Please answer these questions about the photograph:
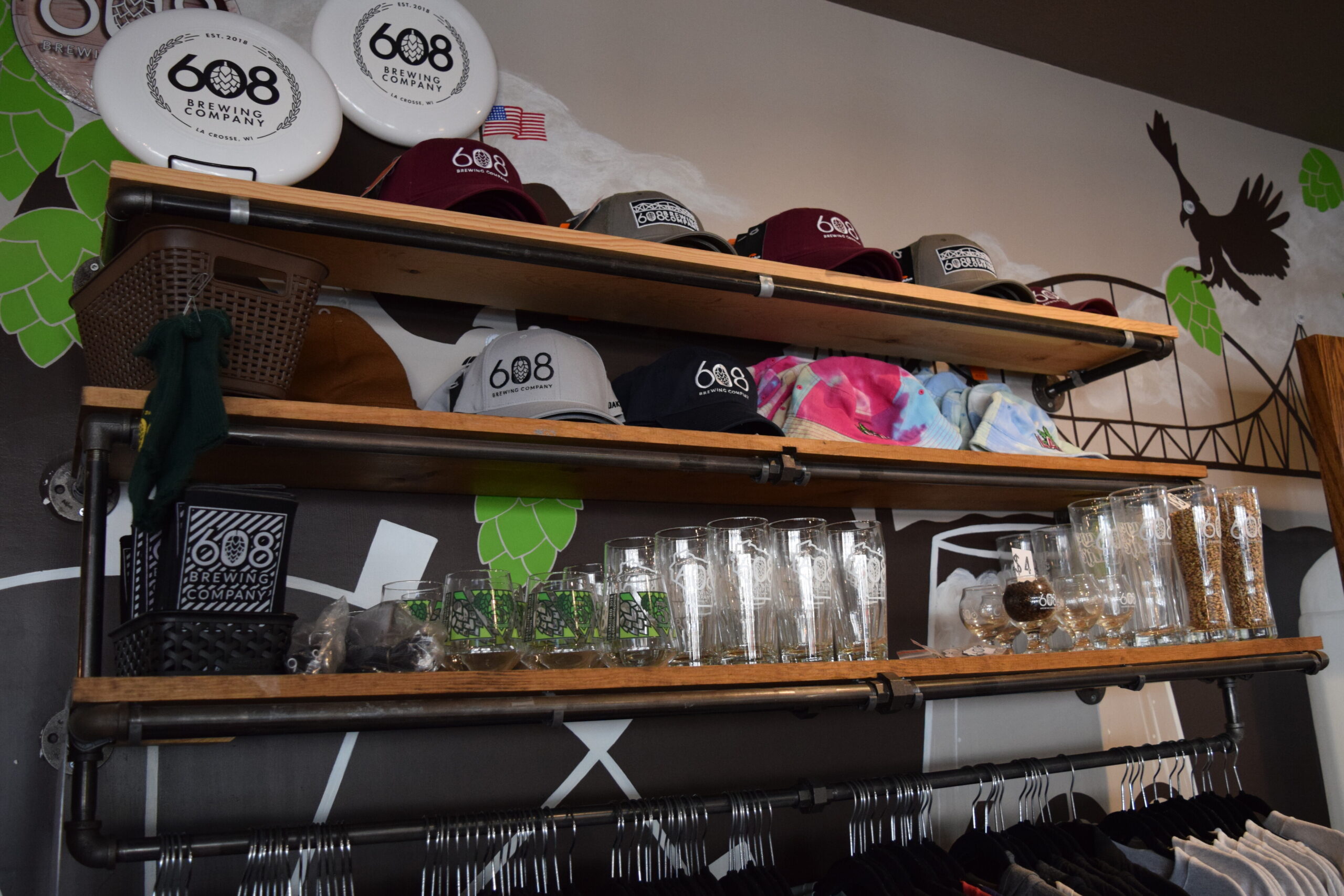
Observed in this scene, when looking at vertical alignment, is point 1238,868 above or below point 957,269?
below

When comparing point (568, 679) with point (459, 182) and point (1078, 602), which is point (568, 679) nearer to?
point (459, 182)

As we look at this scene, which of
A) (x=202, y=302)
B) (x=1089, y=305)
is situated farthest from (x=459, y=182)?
(x=1089, y=305)

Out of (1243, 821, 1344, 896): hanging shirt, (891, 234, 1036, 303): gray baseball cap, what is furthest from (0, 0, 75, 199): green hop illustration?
(1243, 821, 1344, 896): hanging shirt

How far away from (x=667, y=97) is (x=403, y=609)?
55.2 inches

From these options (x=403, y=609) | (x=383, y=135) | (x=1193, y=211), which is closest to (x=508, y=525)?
(x=403, y=609)

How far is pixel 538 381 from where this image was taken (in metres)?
1.55

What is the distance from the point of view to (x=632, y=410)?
1.72 meters

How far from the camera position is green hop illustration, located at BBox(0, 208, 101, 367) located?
154 cm

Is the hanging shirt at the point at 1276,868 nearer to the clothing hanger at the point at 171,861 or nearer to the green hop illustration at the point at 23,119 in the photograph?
the clothing hanger at the point at 171,861

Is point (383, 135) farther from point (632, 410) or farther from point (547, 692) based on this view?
point (547, 692)

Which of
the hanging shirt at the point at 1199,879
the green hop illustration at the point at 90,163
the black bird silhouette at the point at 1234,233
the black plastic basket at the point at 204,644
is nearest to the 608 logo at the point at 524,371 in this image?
the black plastic basket at the point at 204,644

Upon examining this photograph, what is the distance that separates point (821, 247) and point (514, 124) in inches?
27.9

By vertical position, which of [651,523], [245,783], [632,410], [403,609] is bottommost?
[245,783]

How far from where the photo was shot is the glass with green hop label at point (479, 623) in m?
1.33
